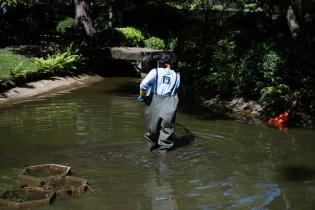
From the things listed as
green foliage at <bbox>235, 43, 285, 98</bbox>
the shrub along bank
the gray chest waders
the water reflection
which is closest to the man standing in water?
the gray chest waders

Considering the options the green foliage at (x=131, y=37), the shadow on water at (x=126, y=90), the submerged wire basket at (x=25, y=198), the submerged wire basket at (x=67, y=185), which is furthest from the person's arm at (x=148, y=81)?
the green foliage at (x=131, y=37)

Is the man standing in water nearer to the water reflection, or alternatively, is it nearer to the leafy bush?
the water reflection

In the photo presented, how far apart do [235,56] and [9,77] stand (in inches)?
291

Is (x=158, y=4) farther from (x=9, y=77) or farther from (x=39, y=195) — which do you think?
(x=39, y=195)

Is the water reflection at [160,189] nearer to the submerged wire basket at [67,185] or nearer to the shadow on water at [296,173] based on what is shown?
the submerged wire basket at [67,185]

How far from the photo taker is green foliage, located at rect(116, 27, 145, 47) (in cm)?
2727

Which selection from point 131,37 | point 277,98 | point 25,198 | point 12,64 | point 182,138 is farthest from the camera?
point 131,37

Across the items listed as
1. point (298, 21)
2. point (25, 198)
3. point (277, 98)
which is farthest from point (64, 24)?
point (25, 198)

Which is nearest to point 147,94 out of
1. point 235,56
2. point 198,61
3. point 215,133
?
point 215,133

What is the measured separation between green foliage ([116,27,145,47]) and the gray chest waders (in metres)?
17.3

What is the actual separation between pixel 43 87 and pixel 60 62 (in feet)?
7.67

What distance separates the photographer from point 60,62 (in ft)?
70.3

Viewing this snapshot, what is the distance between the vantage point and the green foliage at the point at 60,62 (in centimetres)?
2056

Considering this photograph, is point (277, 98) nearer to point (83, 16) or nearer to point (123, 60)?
point (123, 60)
